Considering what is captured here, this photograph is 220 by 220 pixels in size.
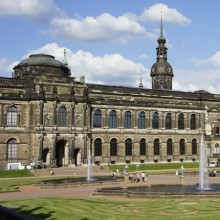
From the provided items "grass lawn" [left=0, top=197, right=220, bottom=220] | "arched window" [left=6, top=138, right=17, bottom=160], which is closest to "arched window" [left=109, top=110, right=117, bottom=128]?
"arched window" [left=6, top=138, right=17, bottom=160]

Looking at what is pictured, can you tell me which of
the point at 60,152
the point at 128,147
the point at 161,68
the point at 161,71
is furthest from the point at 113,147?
the point at 161,68

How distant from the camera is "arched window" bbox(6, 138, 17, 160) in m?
69.4

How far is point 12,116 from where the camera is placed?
70938mm

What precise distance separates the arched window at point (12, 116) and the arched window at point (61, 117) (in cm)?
790

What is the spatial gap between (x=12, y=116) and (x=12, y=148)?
579 cm

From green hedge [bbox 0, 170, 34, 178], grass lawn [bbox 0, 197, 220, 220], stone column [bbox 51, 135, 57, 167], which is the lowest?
grass lawn [bbox 0, 197, 220, 220]

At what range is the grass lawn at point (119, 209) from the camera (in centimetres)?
2242

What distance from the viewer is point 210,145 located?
9381 cm

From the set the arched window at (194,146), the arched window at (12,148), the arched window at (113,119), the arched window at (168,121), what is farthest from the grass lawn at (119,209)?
the arched window at (194,146)

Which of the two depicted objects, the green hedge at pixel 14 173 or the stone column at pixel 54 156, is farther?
the stone column at pixel 54 156

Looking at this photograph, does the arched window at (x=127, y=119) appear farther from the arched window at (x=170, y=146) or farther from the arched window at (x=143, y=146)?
the arched window at (x=170, y=146)

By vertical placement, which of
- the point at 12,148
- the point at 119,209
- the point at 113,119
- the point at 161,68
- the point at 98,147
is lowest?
the point at 119,209

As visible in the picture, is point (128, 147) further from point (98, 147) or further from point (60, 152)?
point (60, 152)

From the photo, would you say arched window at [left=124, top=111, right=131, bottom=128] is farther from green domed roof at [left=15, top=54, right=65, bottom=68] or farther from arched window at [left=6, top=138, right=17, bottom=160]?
arched window at [left=6, top=138, right=17, bottom=160]
